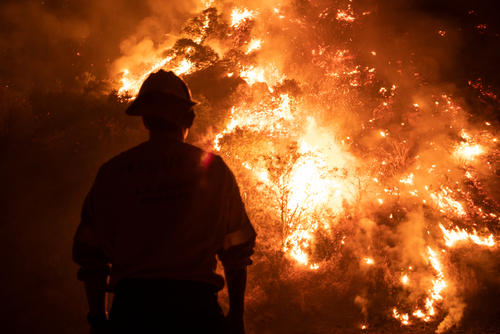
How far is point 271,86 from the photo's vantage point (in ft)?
48.8

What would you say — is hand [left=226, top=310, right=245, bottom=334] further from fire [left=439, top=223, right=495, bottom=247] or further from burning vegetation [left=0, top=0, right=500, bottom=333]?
fire [left=439, top=223, right=495, bottom=247]

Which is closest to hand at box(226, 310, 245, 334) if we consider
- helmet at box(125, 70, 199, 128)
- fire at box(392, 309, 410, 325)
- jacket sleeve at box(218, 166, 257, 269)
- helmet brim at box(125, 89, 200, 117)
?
jacket sleeve at box(218, 166, 257, 269)

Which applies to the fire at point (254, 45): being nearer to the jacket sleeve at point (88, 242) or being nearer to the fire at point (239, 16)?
the fire at point (239, 16)

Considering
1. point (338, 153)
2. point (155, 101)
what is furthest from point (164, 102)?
point (338, 153)

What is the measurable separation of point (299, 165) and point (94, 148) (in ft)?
22.6

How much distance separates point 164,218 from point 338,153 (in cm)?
1225

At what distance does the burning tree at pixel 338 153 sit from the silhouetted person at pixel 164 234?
6696mm

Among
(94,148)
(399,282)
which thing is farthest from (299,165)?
(94,148)

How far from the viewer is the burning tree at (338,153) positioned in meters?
9.06

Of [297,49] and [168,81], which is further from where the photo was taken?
[297,49]

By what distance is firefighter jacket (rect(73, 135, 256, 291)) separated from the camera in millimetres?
1479

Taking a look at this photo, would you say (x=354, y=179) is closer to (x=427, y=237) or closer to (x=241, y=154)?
(x=427, y=237)

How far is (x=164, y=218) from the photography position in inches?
59.5

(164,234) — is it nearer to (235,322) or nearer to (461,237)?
(235,322)
